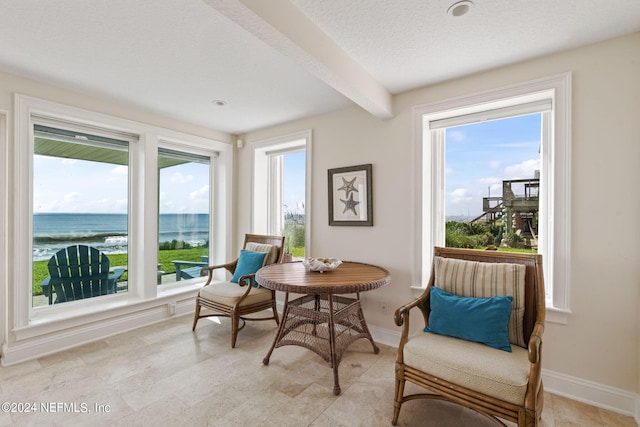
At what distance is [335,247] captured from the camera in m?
3.25

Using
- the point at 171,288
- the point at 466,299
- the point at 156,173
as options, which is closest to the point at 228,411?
the point at 466,299

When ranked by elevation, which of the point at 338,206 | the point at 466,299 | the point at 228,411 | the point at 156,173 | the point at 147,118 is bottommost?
the point at 228,411

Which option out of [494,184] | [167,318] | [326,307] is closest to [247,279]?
[326,307]

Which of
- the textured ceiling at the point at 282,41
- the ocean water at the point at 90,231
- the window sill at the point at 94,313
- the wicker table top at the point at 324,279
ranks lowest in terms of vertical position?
the window sill at the point at 94,313

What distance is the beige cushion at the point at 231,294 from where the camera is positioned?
2.89 m

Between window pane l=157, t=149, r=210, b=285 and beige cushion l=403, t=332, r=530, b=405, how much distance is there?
10.5 ft

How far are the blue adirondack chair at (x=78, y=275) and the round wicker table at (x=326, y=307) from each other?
1935mm

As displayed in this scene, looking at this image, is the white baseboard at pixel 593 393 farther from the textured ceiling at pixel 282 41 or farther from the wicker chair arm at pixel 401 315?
the textured ceiling at pixel 282 41

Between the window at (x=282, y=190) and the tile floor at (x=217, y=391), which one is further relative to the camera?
the window at (x=282, y=190)

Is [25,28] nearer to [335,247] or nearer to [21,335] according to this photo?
[21,335]

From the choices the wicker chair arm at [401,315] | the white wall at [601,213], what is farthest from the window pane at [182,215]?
the white wall at [601,213]

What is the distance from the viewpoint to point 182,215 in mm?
3953

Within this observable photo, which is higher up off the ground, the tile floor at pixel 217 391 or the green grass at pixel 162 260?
the green grass at pixel 162 260

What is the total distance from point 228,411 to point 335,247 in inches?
70.3
